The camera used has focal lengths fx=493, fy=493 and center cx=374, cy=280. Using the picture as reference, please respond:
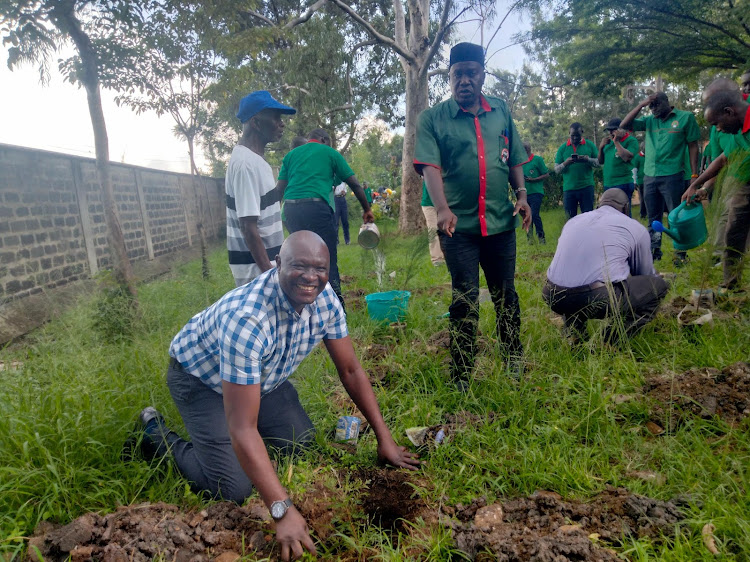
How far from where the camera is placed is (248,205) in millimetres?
3070

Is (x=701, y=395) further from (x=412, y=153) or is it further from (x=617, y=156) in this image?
(x=412, y=153)

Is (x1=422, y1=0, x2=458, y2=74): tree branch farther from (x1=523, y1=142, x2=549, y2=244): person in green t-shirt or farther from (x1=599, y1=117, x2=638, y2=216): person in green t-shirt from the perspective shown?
(x1=599, y1=117, x2=638, y2=216): person in green t-shirt

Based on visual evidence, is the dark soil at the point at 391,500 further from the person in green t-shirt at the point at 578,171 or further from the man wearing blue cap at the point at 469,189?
the person in green t-shirt at the point at 578,171

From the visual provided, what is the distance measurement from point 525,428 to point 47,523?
2067mm

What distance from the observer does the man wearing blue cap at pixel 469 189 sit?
283cm

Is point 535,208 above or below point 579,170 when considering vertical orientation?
below

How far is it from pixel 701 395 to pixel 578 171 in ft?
15.1

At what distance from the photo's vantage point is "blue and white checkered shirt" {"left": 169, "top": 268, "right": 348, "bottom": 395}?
1.80 m

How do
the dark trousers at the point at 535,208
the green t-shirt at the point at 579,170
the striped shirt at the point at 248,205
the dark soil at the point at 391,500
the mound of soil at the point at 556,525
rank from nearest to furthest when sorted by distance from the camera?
the mound of soil at the point at 556,525 < the dark soil at the point at 391,500 < the striped shirt at the point at 248,205 < the green t-shirt at the point at 579,170 < the dark trousers at the point at 535,208

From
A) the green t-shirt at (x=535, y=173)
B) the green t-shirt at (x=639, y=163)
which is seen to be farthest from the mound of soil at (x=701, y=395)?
the green t-shirt at (x=535, y=173)

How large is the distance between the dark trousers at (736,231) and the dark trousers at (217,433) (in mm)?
3412

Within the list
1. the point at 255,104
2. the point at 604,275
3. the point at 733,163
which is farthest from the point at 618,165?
the point at 255,104

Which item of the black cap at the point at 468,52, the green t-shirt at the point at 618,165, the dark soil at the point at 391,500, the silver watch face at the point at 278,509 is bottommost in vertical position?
the dark soil at the point at 391,500

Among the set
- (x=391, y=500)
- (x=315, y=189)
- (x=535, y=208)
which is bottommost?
(x=391, y=500)
